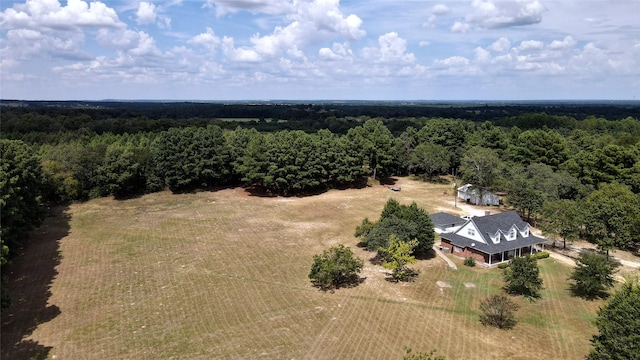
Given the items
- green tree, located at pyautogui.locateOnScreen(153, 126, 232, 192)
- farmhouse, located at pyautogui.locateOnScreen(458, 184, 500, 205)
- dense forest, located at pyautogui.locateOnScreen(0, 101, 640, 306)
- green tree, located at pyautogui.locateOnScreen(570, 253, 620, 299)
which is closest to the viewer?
green tree, located at pyautogui.locateOnScreen(570, 253, 620, 299)

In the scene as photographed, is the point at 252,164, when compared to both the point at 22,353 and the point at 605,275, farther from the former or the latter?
the point at 605,275

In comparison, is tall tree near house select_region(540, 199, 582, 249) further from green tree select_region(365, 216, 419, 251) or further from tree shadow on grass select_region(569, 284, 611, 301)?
green tree select_region(365, 216, 419, 251)

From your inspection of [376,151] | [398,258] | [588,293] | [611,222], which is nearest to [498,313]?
[398,258]

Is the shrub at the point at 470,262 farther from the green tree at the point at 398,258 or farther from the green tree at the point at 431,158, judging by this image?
the green tree at the point at 431,158

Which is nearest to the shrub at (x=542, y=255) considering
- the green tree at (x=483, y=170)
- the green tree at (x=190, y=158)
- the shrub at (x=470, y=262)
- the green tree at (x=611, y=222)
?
the green tree at (x=611, y=222)

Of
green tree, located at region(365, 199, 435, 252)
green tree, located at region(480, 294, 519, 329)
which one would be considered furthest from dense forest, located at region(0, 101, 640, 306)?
green tree, located at region(480, 294, 519, 329)

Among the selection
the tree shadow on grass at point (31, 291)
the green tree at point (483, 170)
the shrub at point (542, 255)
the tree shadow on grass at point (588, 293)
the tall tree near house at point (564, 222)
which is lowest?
the tree shadow on grass at point (588, 293)

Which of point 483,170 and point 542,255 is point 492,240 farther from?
point 483,170
